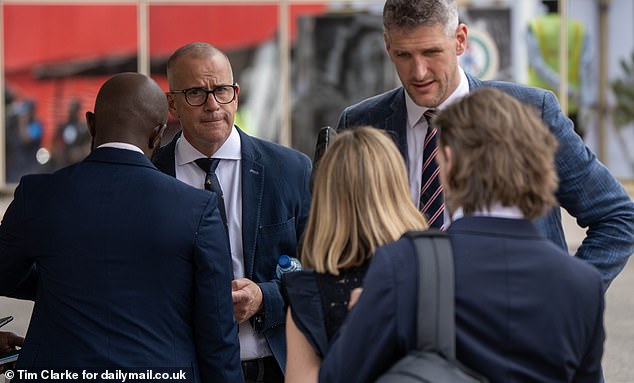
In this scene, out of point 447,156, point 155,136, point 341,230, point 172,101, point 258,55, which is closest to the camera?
point 447,156

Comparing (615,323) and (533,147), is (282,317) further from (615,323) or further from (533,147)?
(615,323)

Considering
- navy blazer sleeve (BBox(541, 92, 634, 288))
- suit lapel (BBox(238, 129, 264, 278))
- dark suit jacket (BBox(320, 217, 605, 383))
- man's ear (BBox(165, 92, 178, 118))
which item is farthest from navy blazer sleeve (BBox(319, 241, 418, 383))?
man's ear (BBox(165, 92, 178, 118))

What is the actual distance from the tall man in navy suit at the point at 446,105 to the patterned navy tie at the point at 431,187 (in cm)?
1

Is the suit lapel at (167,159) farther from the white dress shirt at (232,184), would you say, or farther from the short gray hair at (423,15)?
the short gray hair at (423,15)

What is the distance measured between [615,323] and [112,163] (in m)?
7.71

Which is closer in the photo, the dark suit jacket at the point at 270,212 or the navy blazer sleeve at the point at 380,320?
the navy blazer sleeve at the point at 380,320

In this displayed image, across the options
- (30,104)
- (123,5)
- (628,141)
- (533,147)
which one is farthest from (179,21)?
(533,147)

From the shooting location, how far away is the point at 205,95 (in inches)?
153

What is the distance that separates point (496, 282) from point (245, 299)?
4.78 feet

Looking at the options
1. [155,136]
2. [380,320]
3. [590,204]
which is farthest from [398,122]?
[380,320]

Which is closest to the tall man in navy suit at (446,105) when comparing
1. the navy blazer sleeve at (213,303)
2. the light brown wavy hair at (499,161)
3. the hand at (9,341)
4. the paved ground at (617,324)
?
the navy blazer sleeve at (213,303)

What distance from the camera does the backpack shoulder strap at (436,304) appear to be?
2234 mm

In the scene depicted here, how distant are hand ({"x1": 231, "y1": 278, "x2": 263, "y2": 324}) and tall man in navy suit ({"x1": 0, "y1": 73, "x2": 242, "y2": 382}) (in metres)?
0.33

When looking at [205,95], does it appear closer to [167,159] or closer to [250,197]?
[167,159]
